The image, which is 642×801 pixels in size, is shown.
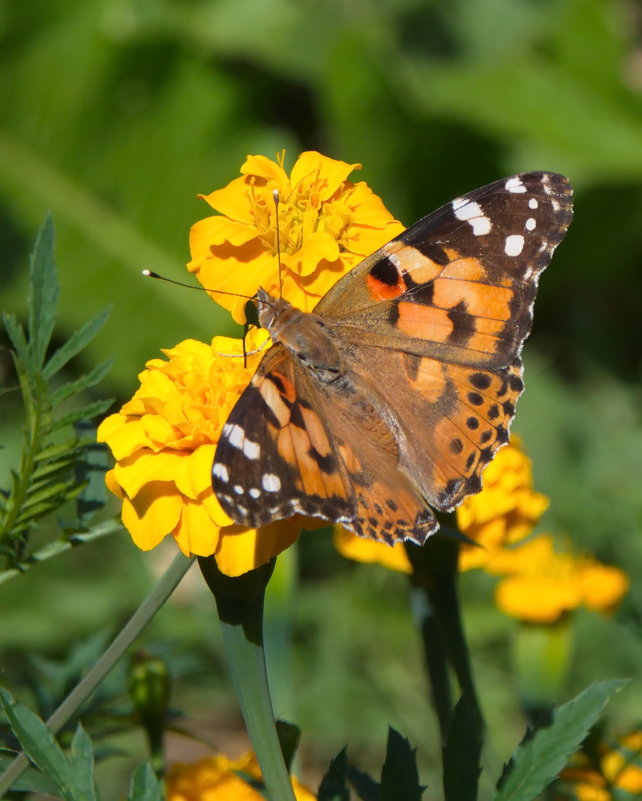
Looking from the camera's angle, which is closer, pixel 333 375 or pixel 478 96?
pixel 333 375

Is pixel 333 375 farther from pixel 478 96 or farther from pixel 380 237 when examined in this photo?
pixel 478 96

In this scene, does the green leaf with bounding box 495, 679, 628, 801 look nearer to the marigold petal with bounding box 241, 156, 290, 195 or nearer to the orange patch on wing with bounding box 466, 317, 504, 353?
the orange patch on wing with bounding box 466, 317, 504, 353

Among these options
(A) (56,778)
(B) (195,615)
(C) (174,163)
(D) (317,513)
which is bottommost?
(B) (195,615)

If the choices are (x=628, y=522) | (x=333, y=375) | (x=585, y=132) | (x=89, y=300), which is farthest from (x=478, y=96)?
(x=333, y=375)

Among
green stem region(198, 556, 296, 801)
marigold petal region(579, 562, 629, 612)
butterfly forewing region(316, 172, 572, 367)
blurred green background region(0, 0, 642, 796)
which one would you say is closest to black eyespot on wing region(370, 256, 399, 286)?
butterfly forewing region(316, 172, 572, 367)

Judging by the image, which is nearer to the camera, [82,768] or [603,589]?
[82,768]

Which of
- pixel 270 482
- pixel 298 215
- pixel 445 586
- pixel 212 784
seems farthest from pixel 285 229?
pixel 212 784

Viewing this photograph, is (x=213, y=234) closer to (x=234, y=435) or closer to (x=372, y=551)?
(x=234, y=435)

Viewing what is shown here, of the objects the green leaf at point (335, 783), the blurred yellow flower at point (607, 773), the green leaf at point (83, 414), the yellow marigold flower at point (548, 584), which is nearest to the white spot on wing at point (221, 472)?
the green leaf at point (83, 414)
